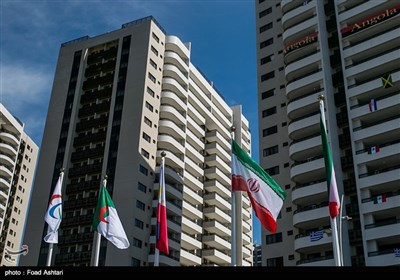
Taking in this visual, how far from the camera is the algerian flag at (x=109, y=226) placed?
33.2m

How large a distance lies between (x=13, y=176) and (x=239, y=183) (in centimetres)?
11393

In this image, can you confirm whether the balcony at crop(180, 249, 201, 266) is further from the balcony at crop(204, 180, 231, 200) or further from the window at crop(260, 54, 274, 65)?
the window at crop(260, 54, 274, 65)

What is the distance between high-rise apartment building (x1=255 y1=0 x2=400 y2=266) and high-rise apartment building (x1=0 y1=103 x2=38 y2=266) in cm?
7034

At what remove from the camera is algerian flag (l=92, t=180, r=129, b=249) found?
33188mm

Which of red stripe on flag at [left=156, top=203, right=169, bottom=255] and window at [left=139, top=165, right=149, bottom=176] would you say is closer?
red stripe on flag at [left=156, top=203, right=169, bottom=255]

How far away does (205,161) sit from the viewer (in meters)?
108

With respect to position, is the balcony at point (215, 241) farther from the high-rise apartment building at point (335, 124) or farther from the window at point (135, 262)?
the high-rise apartment building at point (335, 124)

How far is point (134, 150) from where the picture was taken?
270ft

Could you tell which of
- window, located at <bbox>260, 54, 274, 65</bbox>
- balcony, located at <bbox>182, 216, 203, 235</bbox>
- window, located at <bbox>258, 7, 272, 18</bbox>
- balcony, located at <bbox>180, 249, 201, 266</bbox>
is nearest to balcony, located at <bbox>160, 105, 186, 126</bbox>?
balcony, located at <bbox>182, 216, 203, 235</bbox>

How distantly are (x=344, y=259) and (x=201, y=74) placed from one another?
61934 mm

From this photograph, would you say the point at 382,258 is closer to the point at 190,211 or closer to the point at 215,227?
the point at 190,211

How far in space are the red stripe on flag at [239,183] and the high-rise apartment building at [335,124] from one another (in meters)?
31.6

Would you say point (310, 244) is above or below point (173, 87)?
below

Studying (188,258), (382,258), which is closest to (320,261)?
(382,258)
